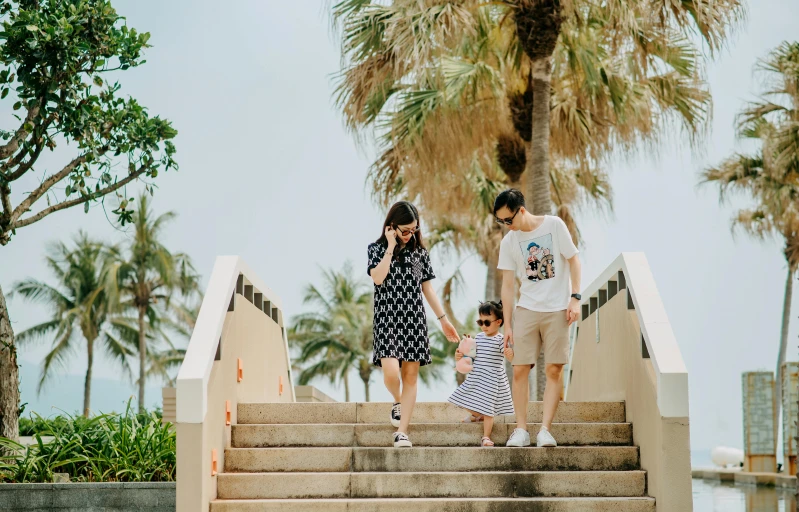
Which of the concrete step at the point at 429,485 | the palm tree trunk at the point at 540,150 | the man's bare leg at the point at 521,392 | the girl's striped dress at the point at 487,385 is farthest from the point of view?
the palm tree trunk at the point at 540,150

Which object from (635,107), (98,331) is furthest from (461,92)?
(98,331)

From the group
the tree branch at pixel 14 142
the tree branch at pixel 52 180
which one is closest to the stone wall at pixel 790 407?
the tree branch at pixel 52 180

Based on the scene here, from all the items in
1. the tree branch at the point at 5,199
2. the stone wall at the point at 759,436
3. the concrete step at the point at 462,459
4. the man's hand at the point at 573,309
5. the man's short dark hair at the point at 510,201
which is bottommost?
the stone wall at the point at 759,436

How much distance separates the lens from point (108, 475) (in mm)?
7734

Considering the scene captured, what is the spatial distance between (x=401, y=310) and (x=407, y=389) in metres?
0.58

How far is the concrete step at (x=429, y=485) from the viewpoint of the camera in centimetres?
664

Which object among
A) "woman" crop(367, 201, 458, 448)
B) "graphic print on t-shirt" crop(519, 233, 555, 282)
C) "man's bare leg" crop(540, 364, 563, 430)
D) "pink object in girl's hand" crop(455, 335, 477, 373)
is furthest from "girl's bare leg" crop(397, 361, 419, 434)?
"graphic print on t-shirt" crop(519, 233, 555, 282)

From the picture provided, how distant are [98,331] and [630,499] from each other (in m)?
34.7

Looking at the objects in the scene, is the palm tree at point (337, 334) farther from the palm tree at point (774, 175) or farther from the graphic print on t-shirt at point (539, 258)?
the graphic print on t-shirt at point (539, 258)

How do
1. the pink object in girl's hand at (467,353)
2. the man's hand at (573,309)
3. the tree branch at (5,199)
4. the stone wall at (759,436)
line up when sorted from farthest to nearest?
the stone wall at (759,436), the tree branch at (5,199), the pink object in girl's hand at (467,353), the man's hand at (573,309)

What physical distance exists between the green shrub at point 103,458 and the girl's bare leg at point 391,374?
2030 millimetres

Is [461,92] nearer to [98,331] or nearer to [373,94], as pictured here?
[373,94]

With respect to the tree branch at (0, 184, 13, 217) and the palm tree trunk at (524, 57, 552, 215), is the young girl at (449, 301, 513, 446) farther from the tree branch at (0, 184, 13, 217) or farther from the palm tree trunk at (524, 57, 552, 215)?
A: the palm tree trunk at (524, 57, 552, 215)

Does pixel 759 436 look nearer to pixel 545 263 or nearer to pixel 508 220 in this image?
pixel 545 263
